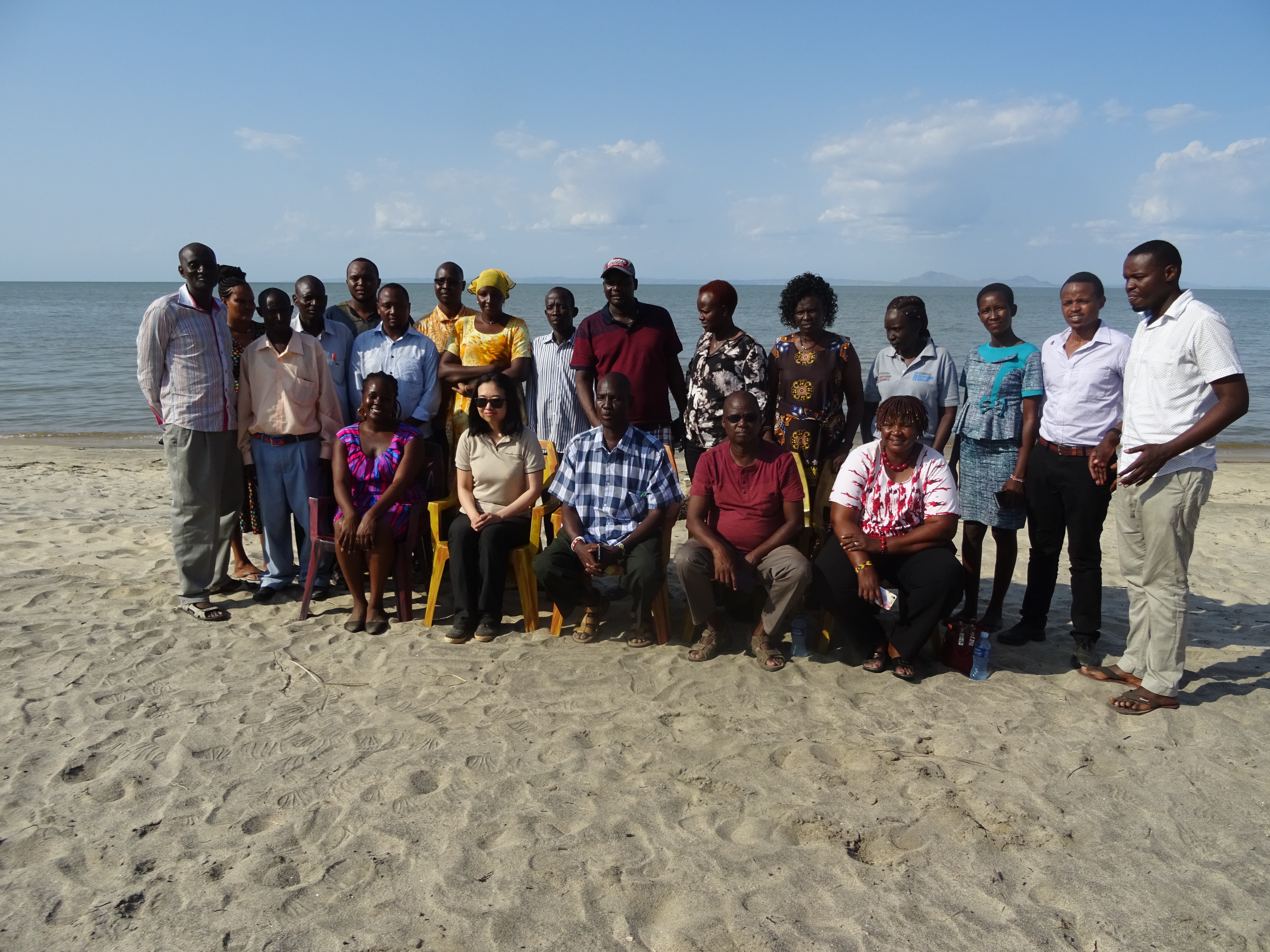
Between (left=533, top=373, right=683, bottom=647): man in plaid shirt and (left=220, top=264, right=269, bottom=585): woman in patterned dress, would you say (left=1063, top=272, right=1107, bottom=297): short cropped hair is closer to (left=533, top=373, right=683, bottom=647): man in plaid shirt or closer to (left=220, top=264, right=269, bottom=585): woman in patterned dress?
(left=533, top=373, right=683, bottom=647): man in plaid shirt

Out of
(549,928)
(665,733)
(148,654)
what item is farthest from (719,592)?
(148,654)

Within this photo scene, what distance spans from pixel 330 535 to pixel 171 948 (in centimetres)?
303

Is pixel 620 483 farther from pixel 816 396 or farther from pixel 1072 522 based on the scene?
pixel 1072 522

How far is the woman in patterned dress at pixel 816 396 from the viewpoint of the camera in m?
5.03

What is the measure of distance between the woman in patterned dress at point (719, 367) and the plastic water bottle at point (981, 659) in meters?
1.76

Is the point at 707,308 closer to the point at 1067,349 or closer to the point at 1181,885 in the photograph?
the point at 1067,349

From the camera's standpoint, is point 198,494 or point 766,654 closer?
point 766,654

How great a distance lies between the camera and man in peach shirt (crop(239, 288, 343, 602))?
17.0ft

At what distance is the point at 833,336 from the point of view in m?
5.16

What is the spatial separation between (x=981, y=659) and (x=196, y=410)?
471 centimetres

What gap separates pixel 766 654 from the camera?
4602mm

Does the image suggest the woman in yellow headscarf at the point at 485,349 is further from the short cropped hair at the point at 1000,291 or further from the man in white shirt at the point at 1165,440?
the man in white shirt at the point at 1165,440

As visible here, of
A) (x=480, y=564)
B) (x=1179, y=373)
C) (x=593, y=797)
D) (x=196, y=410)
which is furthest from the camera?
(x=196, y=410)

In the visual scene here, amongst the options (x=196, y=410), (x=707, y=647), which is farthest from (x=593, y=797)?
(x=196, y=410)
